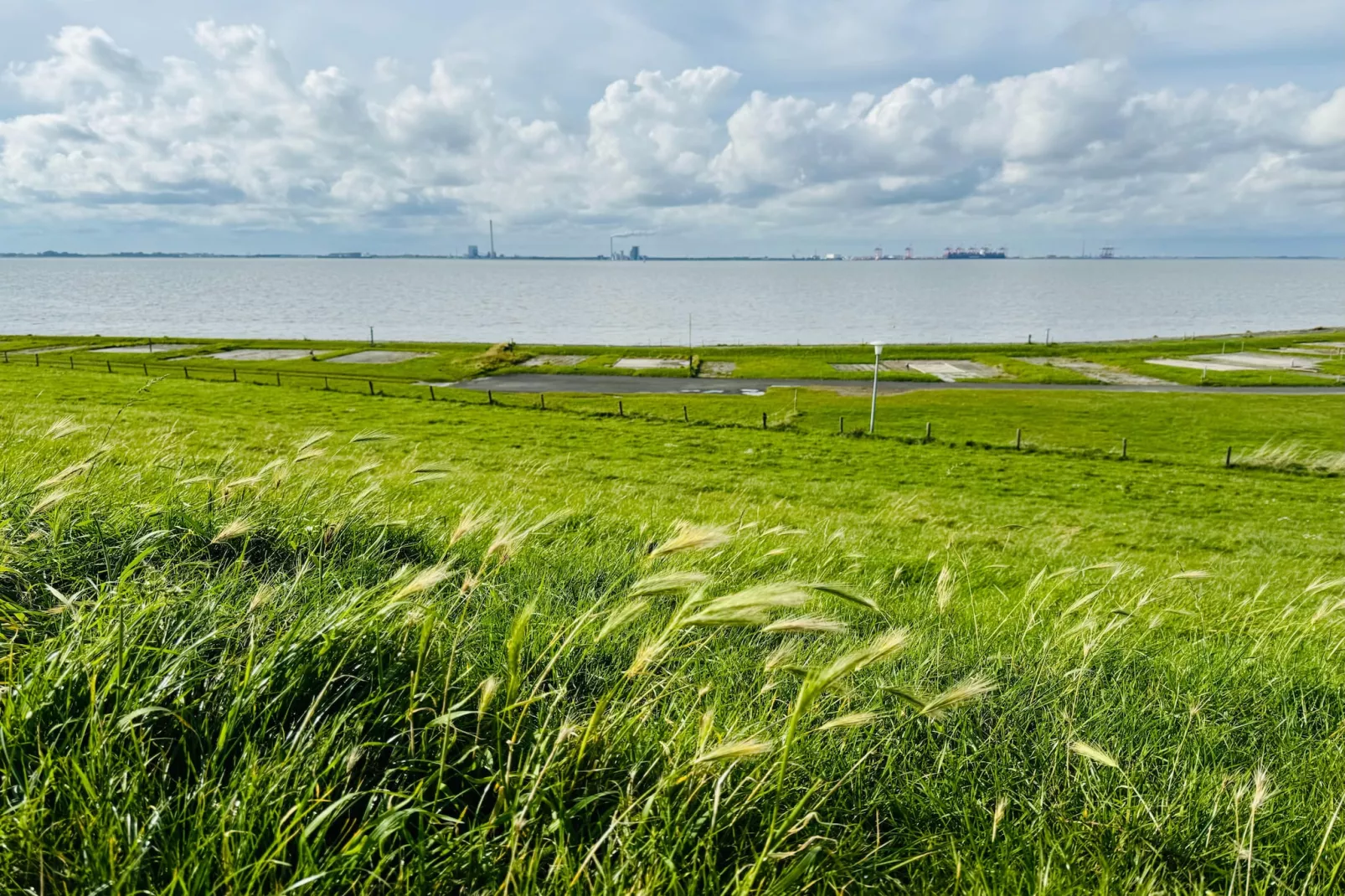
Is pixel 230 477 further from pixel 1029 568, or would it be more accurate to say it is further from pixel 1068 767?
pixel 1029 568

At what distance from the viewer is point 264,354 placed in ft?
251

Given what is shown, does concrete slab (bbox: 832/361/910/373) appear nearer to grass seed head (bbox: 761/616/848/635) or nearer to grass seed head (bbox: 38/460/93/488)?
grass seed head (bbox: 38/460/93/488)

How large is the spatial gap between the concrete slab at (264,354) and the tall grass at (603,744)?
76.5 metres

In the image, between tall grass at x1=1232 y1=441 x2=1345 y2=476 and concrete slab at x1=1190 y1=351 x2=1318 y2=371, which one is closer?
tall grass at x1=1232 y1=441 x2=1345 y2=476

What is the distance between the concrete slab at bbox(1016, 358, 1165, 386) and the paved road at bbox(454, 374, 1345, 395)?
2.04 metres

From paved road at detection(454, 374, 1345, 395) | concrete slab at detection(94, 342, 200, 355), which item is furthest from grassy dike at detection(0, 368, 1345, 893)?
concrete slab at detection(94, 342, 200, 355)

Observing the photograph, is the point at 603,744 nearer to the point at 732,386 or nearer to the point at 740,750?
the point at 740,750

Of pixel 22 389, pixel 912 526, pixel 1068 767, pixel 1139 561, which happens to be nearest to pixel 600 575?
pixel 1068 767

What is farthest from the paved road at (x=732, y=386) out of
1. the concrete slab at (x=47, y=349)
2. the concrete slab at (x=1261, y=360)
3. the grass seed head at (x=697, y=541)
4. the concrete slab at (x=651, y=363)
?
the grass seed head at (x=697, y=541)

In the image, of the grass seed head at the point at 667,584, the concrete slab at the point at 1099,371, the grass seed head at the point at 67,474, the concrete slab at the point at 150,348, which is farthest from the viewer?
the concrete slab at the point at 150,348

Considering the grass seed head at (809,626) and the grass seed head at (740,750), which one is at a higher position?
the grass seed head at (809,626)

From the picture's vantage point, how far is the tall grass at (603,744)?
2.31 meters

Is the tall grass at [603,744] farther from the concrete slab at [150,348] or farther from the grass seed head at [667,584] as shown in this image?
the concrete slab at [150,348]

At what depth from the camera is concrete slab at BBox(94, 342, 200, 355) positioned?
72.8m
